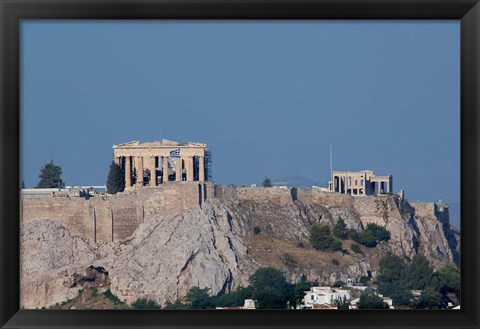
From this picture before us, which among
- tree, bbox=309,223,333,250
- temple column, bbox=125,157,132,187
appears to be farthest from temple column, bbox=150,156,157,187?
tree, bbox=309,223,333,250

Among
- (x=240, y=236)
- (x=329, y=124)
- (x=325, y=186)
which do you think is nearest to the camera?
(x=240, y=236)

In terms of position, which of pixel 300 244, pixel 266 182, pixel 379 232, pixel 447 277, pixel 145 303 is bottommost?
pixel 145 303

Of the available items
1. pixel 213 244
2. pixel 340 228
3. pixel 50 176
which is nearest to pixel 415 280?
pixel 340 228

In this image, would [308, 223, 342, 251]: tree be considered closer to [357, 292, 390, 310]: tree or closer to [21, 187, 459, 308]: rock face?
[21, 187, 459, 308]: rock face

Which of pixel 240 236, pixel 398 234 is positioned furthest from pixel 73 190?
pixel 398 234

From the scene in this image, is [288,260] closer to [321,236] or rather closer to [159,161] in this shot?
[321,236]

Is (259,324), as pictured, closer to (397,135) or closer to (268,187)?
(268,187)

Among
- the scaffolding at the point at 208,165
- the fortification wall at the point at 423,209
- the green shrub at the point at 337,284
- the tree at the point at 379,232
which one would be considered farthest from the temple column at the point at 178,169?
the fortification wall at the point at 423,209
